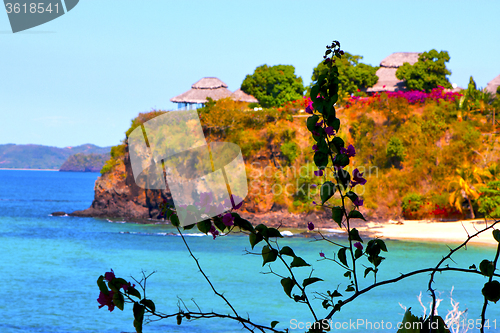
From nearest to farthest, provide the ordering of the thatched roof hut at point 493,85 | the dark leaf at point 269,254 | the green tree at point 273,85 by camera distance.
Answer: the dark leaf at point 269,254
the green tree at point 273,85
the thatched roof hut at point 493,85

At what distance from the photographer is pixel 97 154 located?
187 meters

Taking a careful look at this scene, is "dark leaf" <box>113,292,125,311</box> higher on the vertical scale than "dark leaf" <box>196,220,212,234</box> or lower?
lower

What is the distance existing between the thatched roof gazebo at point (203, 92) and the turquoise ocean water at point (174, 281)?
35.7 feet

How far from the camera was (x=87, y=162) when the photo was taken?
187 meters

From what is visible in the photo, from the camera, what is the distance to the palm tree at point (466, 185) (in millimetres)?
26203

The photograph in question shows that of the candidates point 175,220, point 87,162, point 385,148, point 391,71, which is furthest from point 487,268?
point 87,162

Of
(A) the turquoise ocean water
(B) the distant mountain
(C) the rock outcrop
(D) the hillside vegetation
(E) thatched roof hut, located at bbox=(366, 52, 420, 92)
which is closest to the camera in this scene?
(A) the turquoise ocean water

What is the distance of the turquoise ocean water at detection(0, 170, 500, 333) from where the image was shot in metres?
15.4

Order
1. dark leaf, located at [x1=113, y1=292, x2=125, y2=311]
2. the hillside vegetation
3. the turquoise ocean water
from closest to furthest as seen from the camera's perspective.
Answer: dark leaf, located at [x1=113, y1=292, x2=125, y2=311] → the turquoise ocean water → the hillside vegetation

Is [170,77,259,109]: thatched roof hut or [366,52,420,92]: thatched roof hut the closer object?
[366,52,420,92]: thatched roof hut

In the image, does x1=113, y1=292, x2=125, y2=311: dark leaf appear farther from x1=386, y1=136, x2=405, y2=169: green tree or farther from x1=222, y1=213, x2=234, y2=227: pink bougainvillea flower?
x1=386, y1=136, x2=405, y2=169: green tree

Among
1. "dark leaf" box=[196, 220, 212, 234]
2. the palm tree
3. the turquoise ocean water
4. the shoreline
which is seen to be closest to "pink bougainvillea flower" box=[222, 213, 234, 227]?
"dark leaf" box=[196, 220, 212, 234]

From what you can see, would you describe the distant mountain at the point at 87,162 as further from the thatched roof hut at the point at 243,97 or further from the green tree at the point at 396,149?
the green tree at the point at 396,149

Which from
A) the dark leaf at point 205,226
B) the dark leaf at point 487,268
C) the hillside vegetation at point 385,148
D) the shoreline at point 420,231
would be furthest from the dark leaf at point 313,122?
the hillside vegetation at point 385,148
